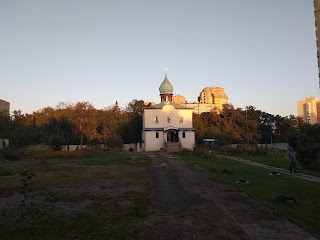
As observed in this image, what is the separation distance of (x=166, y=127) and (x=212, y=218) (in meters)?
43.6

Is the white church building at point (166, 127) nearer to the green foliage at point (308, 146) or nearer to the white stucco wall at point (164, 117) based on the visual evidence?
the white stucco wall at point (164, 117)

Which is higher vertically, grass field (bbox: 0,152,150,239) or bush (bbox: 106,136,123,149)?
bush (bbox: 106,136,123,149)

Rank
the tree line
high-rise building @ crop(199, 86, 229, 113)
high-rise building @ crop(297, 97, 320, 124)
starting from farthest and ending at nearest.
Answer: high-rise building @ crop(199, 86, 229, 113) → high-rise building @ crop(297, 97, 320, 124) → the tree line

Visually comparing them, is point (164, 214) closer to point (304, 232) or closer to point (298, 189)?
point (304, 232)

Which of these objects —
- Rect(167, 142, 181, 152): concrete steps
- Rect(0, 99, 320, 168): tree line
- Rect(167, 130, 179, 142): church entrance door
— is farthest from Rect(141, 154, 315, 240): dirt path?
Rect(167, 130, 179, 142): church entrance door

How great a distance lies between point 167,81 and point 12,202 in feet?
161

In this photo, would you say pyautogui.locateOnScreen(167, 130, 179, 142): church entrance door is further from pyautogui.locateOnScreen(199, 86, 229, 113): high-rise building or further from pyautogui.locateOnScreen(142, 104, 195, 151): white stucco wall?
pyautogui.locateOnScreen(199, 86, 229, 113): high-rise building

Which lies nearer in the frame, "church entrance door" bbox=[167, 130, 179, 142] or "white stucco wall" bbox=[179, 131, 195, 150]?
"white stucco wall" bbox=[179, 131, 195, 150]

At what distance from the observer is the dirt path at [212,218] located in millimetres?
7637

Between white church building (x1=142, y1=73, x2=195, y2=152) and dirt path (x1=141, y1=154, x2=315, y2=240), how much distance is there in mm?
38338

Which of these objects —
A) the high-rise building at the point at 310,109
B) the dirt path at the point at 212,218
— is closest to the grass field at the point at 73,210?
the dirt path at the point at 212,218

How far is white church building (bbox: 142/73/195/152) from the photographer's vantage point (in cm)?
5247

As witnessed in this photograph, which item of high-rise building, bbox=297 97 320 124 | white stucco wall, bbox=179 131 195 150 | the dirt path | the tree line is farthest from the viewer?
high-rise building, bbox=297 97 320 124

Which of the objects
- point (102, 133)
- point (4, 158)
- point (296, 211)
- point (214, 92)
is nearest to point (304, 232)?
point (296, 211)
